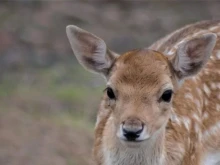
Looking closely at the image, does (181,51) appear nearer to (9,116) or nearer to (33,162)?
(33,162)

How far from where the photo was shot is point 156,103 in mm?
7852

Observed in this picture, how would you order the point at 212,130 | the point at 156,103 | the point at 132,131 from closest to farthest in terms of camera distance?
the point at 132,131 < the point at 156,103 < the point at 212,130

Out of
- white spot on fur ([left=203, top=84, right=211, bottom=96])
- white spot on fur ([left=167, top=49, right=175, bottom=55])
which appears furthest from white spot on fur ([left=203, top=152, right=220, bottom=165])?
white spot on fur ([left=167, top=49, right=175, bottom=55])

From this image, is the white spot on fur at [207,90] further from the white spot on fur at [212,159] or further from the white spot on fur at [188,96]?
the white spot on fur at [212,159]

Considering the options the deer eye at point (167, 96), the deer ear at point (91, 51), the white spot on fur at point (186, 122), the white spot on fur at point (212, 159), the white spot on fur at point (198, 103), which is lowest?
the white spot on fur at point (212, 159)

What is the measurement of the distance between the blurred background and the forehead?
343 centimetres

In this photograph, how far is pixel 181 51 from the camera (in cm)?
823

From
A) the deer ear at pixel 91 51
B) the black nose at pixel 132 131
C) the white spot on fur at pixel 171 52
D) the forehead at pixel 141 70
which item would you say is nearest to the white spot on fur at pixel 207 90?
the white spot on fur at pixel 171 52

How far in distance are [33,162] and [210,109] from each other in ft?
9.29

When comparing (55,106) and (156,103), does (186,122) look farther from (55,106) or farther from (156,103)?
(55,106)

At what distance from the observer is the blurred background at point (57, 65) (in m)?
11.8

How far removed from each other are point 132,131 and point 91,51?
1029 millimetres

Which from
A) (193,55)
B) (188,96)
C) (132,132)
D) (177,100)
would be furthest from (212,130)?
(132,132)

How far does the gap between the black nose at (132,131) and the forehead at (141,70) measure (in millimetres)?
427
